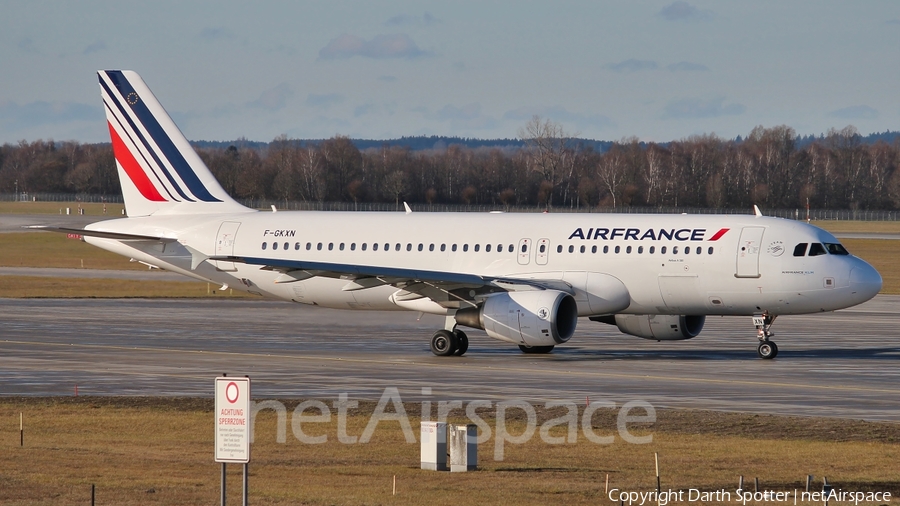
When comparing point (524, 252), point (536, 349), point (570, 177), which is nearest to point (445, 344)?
point (536, 349)

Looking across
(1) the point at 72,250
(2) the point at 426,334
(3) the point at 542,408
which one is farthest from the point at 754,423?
(1) the point at 72,250

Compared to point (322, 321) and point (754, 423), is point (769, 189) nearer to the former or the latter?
point (322, 321)

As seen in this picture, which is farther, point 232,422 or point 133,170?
point 133,170

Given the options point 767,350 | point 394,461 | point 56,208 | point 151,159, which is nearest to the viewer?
point 394,461

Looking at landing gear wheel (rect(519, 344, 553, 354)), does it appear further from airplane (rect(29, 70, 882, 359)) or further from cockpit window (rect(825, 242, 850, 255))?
cockpit window (rect(825, 242, 850, 255))

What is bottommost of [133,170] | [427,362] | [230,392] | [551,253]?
[427,362]

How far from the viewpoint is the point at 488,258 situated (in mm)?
38656

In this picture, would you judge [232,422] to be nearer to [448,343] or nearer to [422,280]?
[422,280]

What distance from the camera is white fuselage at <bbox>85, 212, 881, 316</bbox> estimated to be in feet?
118

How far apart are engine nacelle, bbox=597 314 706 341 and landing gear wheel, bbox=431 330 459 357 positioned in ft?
17.7

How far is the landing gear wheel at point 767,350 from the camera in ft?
120

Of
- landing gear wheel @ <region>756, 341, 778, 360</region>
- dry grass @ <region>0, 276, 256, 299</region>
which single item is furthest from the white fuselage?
dry grass @ <region>0, 276, 256, 299</region>

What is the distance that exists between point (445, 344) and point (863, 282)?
1217cm

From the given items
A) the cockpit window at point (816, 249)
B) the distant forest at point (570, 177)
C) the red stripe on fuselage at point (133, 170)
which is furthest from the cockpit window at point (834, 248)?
the distant forest at point (570, 177)
